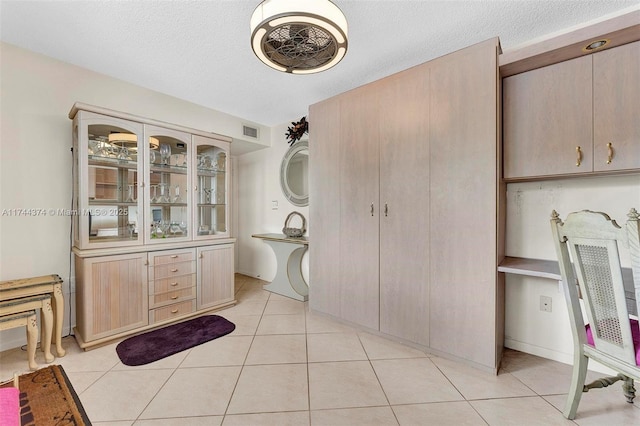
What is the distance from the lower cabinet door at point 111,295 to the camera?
2.21m

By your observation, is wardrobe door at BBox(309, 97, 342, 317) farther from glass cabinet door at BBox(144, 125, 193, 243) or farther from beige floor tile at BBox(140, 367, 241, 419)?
glass cabinet door at BBox(144, 125, 193, 243)

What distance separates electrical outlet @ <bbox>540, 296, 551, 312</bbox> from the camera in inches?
82.1

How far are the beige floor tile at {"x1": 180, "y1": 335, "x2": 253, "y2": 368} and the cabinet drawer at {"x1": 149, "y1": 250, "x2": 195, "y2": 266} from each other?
0.91 m

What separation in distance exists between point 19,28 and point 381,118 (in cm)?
285

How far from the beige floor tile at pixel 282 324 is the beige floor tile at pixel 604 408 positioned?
6.21 ft

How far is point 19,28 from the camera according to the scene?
6.57 ft

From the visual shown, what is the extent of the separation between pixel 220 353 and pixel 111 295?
43.0 inches

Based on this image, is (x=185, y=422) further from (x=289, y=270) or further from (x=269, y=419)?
(x=289, y=270)

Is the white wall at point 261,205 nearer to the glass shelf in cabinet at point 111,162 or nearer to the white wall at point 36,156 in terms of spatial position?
the glass shelf in cabinet at point 111,162

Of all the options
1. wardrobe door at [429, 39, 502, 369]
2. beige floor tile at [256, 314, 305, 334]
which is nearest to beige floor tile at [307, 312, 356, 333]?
beige floor tile at [256, 314, 305, 334]

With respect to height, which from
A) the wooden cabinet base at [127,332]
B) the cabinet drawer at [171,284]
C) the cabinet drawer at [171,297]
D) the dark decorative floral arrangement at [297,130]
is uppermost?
the dark decorative floral arrangement at [297,130]

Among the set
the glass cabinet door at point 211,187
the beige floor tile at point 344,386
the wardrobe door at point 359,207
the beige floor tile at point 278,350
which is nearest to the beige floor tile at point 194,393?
the beige floor tile at point 278,350

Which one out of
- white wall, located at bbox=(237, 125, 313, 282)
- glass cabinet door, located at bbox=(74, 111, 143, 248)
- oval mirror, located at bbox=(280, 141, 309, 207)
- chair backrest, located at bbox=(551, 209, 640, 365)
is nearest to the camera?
chair backrest, located at bbox=(551, 209, 640, 365)

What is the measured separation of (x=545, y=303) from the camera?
82.7 inches
